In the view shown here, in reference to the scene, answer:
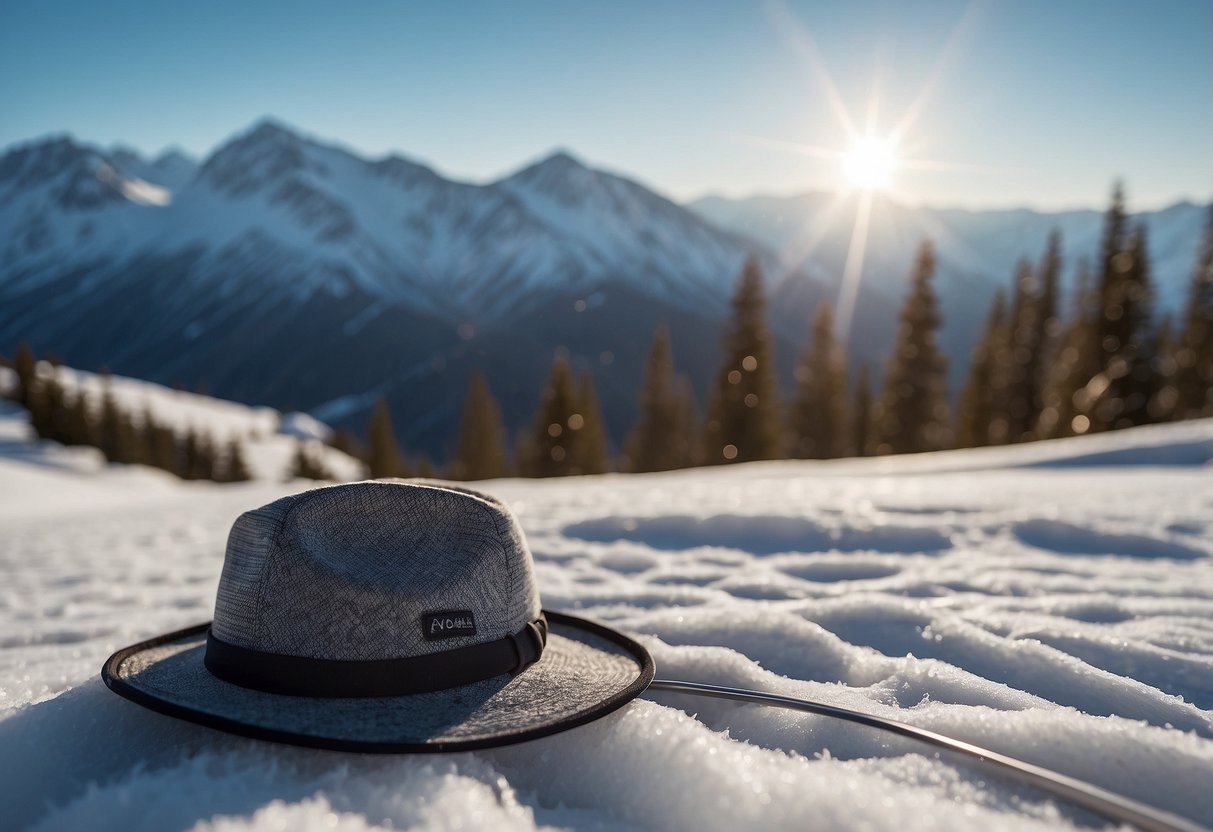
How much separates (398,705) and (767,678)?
103 cm

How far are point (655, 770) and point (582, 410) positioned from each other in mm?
32820

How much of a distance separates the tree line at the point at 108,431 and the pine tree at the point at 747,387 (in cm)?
3556

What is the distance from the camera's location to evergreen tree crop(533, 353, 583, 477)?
1255 inches

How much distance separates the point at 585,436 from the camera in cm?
3366

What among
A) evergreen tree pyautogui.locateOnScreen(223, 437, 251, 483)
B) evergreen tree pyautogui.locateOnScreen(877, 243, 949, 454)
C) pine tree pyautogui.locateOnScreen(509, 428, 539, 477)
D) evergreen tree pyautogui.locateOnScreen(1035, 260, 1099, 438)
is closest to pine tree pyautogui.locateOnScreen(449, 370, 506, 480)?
pine tree pyautogui.locateOnScreen(509, 428, 539, 477)

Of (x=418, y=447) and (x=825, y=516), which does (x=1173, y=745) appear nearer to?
(x=825, y=516)

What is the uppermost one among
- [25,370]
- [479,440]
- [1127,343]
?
[1127,343]

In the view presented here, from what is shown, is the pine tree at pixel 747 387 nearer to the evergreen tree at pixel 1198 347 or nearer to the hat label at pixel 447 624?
the evergreen tree at pixel 1198 347

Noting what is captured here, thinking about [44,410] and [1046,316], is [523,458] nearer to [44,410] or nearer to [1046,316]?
[44,410]

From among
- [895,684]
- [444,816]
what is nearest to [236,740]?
[444,816]

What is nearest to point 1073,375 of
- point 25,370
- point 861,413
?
point 861,413

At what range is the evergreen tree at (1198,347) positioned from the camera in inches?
913

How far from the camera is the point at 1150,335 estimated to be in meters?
25.7

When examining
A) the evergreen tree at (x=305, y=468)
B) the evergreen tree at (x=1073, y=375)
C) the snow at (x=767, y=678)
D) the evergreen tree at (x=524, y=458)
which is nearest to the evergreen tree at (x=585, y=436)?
the evergreen tree at (x=524, y=458)
